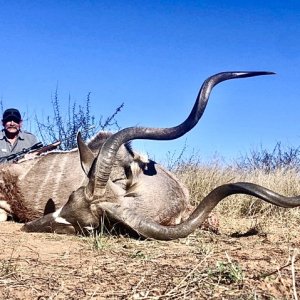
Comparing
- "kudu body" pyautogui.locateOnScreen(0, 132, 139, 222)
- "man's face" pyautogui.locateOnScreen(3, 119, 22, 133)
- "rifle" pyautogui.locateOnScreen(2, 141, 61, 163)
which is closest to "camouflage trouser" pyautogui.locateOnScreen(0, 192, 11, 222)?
"kudu body" pyautogui.locateOnScreen(0, 132, 139, 222)

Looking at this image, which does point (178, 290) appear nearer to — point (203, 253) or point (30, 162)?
point (203, 253)

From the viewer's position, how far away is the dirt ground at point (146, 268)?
2.48 m

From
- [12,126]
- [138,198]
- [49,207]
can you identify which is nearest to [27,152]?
[12,126]

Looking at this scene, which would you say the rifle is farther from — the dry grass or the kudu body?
the dry grass

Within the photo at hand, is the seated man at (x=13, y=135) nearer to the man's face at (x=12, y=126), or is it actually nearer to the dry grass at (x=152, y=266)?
the man's face at (x=12, y=126)

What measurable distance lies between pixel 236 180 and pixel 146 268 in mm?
5030

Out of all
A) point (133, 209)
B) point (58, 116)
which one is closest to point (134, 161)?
point (133, 209)

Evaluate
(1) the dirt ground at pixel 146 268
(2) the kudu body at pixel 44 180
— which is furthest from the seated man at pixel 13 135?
(1) the dirt ground at pixel 146 268

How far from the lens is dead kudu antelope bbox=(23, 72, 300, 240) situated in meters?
4.10

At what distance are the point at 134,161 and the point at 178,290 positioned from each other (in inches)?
109

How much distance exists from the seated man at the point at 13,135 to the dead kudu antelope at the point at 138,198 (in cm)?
248

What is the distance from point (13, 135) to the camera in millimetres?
7145

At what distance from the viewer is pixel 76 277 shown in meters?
2.81

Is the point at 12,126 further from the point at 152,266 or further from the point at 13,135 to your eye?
the point at 152,266
